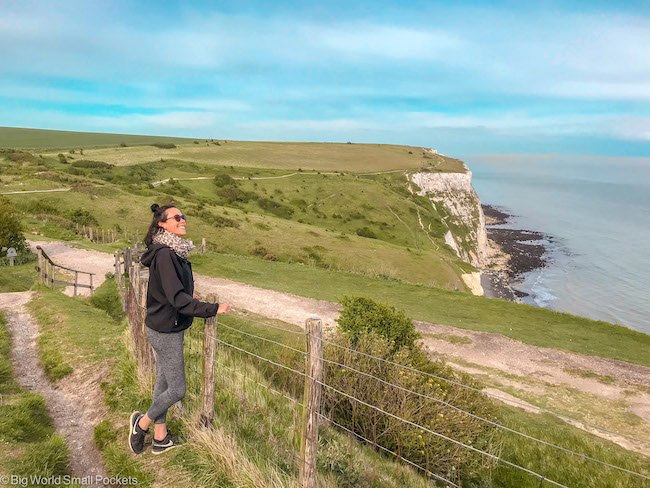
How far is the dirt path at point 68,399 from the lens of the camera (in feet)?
20.2

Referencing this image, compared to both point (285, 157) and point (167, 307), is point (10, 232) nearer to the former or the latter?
point (167, 307)

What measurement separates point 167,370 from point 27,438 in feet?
9.55

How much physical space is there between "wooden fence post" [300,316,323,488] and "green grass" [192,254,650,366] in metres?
12.7

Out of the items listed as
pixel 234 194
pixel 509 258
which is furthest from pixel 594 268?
pixel 234 194

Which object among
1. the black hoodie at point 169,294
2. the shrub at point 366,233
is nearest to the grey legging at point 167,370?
the black hoodie at point 169,294

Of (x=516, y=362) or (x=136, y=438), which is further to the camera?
(x=516, y=362)

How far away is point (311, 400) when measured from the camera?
5.08 metres

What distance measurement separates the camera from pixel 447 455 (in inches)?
343

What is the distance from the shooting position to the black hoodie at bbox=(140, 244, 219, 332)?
5.04m

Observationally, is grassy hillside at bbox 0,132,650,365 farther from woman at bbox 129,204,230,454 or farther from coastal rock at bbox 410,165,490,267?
woman at bbox 129,204,230,454

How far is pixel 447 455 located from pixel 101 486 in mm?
6481

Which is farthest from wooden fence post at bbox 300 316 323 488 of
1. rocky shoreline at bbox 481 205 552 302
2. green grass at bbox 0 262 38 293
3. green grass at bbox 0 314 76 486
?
rocky shoreline at bbox 481 205 552 302

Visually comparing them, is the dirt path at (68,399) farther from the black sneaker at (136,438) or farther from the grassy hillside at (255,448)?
the black sneaker at (136,438)

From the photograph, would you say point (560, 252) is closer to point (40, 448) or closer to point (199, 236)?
point (199, 236)
